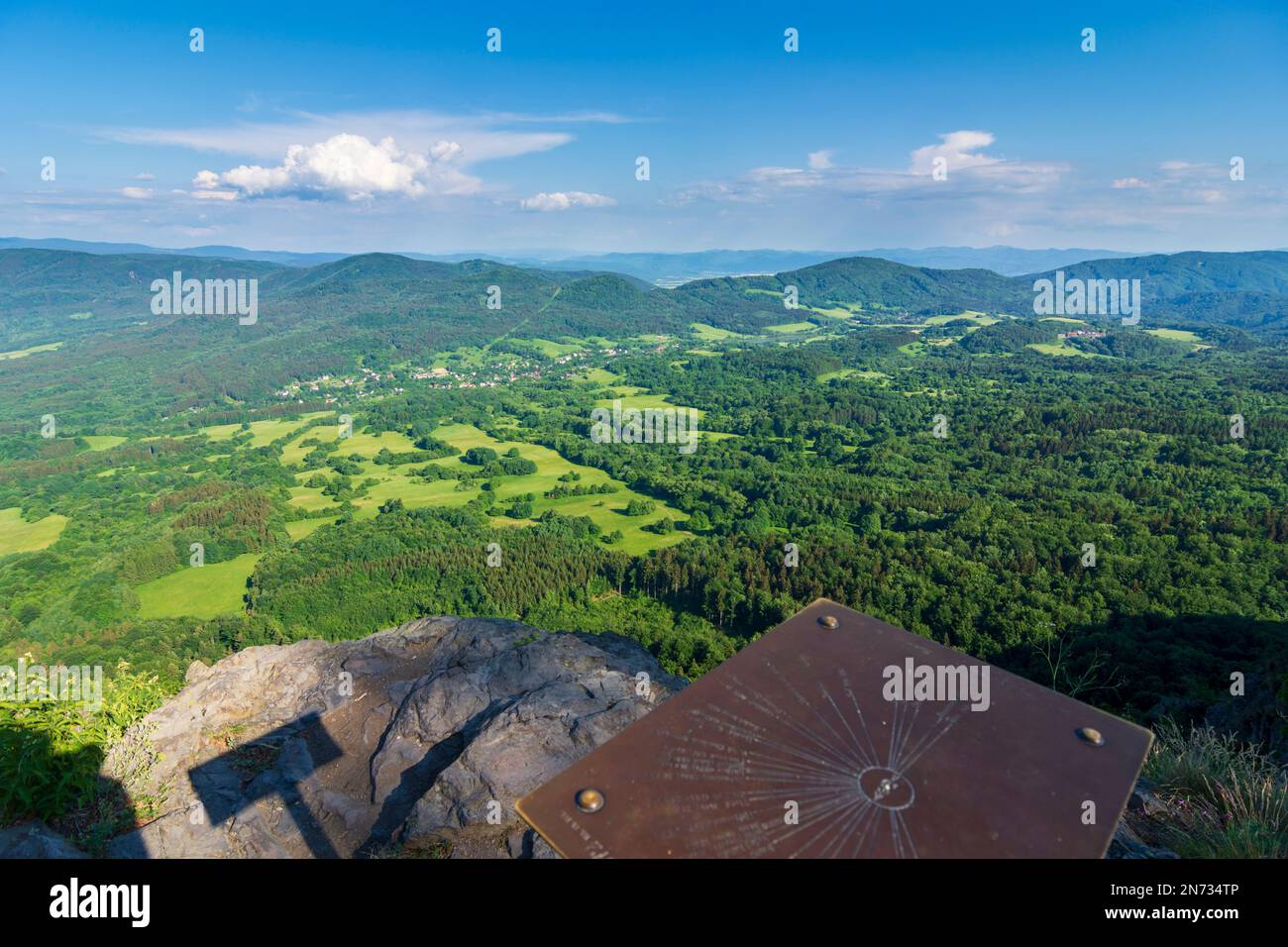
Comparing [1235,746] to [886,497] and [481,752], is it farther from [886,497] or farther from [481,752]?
[886,497]

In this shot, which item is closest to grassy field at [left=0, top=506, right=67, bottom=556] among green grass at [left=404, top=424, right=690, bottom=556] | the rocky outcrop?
green grass at [left=404, top=424, right=690, bottom=556]

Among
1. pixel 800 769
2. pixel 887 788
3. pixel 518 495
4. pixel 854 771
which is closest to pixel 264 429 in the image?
pixel 518 495

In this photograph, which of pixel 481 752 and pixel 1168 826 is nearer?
pixel 1168 826

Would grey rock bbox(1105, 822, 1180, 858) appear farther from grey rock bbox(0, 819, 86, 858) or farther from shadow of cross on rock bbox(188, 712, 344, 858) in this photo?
grey rock bbox(0, 819, 86, 858)

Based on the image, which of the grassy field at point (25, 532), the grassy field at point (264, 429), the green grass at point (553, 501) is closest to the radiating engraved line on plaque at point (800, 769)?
the green grass at point (553, 501)
